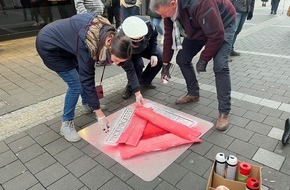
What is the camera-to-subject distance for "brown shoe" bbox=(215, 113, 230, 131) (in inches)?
117

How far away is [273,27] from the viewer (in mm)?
8406

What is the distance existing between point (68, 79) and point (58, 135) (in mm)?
667

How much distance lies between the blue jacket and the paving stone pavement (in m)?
0.65

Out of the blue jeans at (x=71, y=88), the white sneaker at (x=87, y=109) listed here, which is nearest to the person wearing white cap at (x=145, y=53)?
the white sneaker at (x=87, y=109)

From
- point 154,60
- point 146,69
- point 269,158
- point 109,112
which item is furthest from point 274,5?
point 269,158

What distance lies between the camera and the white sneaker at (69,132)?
2865mm

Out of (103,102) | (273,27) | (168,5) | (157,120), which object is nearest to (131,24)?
(168,5)

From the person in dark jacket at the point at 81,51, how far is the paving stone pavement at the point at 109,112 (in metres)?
0.39

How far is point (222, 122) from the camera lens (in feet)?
9.88

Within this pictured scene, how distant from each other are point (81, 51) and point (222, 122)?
1698mm

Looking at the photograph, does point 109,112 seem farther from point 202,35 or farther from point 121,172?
point 202,35

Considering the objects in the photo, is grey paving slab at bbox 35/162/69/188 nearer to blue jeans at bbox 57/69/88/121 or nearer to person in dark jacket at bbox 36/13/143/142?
person in dark jacket at bbox 36/13/143/142

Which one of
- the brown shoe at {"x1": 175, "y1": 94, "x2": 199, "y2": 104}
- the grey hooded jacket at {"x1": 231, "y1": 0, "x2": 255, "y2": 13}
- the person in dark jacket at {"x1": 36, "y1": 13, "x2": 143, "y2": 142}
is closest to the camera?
the person in dark jacket at {"x1": 36, "y1": 13, "x2": 143, "y2": 142}

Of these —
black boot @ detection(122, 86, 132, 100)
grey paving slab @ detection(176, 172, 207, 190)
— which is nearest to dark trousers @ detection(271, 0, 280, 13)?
black boot @ detection(122, 86, 132, 100)
